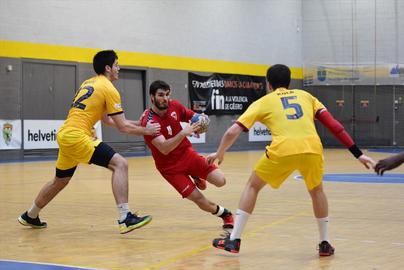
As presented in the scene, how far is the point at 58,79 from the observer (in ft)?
84.4

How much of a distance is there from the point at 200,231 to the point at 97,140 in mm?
1565

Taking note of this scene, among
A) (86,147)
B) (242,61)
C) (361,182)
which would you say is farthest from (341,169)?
(242,61)

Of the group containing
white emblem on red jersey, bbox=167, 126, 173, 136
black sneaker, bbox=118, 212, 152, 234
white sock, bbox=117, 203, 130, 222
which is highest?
white emblem on red jersey, bbox=167, 126, 173, 136

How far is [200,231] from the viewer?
8.51 m

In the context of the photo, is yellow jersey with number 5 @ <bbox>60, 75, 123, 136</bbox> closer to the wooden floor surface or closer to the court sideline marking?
the wooden floor surface

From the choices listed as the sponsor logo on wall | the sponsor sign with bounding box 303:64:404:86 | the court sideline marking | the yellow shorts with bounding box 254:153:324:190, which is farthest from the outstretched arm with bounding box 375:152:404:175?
the sponsor sign with bounding box 303:64:404:86

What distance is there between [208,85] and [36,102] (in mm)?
8623

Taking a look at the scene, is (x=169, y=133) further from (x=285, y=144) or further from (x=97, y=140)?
(x=285, y=144)

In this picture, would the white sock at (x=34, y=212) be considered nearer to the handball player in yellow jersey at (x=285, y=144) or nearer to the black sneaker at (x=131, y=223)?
the black sneaker at (x=131, y=223)

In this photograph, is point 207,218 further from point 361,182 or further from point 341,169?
point 341,169

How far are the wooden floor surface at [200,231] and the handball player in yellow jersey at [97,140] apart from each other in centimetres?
42

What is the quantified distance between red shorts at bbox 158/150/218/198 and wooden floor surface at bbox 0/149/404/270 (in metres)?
0.51

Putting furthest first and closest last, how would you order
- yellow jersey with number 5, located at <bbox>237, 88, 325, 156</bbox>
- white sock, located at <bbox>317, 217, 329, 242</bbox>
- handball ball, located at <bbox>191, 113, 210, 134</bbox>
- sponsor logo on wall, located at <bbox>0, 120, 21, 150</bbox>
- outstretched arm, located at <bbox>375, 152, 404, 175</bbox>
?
sponsor logo on wall, located at <bbox>0, 120, 21, 150</bbox> < handball ball, located at <bbox>191, 113, 210, 134</bbox> < white sock, located at <bbox>317, 217, 329, 242</bbox> < yellow jersey with number 5, located at <bbox>237, 88, 325, 156</bbox> < outstretched arm, located at <bbox>375, 152, 404, 175</bbox>

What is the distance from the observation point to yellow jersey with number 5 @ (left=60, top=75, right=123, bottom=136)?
834 centimetres
